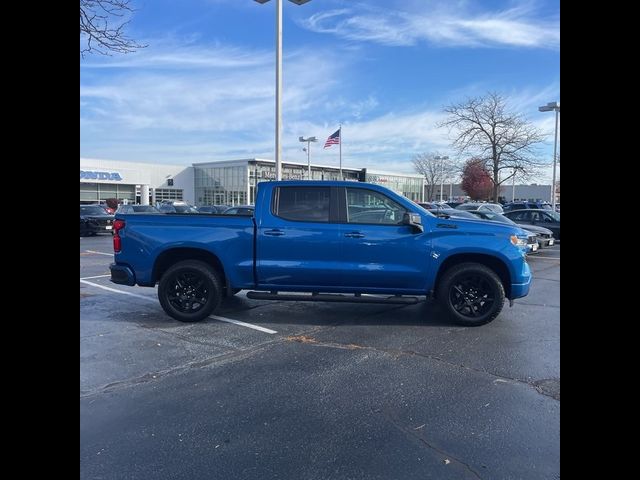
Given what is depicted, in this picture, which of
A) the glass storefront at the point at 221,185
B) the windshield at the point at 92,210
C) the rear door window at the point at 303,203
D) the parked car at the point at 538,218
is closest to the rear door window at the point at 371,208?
the rear door window at the point at 303,203

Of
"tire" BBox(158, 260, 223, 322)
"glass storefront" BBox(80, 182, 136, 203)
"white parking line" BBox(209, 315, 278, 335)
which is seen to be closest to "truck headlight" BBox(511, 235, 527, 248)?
"white parking line" BBox(209, 315, 278, 335)

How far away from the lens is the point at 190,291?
22.1ft

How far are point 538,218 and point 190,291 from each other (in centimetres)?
1674

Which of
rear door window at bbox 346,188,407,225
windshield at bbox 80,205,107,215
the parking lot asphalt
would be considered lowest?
the parking lot asphalt

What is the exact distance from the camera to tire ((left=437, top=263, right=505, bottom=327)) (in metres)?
6.36

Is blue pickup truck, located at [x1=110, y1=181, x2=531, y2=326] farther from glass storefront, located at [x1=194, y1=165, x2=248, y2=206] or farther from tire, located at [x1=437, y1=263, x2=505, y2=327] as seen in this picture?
glass storefront, located at [x1=194, y1=165, x2=248, y2=206]

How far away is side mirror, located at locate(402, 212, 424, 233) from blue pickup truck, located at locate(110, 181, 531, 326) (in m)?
0.01

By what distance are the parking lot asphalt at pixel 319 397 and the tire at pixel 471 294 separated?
0.22m

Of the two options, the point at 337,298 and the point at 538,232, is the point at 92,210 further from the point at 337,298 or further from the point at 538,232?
the point at 337,298

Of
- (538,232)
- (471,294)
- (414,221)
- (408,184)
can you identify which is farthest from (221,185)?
(471,294)

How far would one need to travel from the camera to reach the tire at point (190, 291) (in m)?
6.60

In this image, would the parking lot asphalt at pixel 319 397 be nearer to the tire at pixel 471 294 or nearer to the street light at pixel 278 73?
the tire at pixel 471 294
